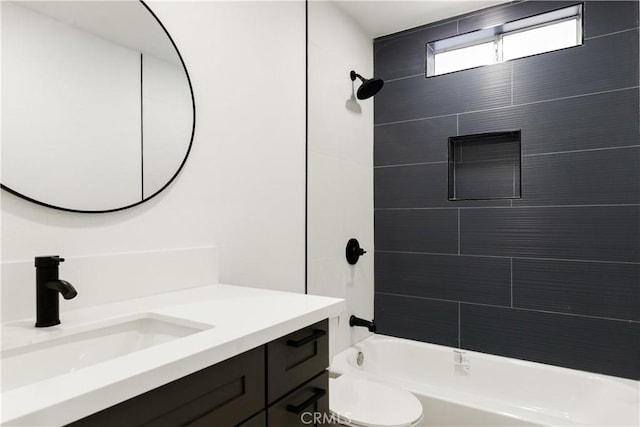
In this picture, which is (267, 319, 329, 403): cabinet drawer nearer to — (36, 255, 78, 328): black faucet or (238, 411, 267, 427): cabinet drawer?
(238, 411, 267, 427): cabinet drawer

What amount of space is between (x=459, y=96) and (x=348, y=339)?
1757mm

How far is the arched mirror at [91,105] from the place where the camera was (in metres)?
0.98

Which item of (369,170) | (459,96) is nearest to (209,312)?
(369,170)

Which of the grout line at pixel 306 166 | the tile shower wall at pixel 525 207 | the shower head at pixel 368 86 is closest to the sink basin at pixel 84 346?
the grout line at pixel 306 166

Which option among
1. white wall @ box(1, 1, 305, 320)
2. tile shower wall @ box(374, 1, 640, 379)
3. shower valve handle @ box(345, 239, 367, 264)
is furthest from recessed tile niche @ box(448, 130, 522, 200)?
white wall @ box(1, 1, 305, 320)

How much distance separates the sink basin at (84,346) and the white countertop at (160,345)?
2 cm

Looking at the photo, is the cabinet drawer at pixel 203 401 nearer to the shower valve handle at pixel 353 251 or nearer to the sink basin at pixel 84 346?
the sink basin at pixel 84 346

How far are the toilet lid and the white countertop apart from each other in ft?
2.33

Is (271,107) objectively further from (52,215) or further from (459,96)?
(459,96)

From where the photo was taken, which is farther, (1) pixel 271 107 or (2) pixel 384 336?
(2) pixel 384 336

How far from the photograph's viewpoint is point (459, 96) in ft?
8.39

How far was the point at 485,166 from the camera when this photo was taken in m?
2.52

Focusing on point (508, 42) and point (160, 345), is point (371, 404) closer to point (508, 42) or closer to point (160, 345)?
point (160, 345)

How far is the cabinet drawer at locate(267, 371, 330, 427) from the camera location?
95cm
